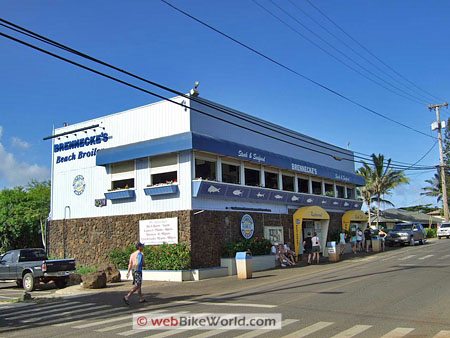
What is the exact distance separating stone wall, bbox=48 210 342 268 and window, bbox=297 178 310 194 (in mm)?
3500

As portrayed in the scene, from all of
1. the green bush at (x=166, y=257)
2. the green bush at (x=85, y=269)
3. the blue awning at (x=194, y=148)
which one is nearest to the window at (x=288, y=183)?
the blue awning at (x=194, y=148)

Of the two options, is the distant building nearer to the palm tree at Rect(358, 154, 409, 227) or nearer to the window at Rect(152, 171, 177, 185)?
the window at Rect(152, 171, 177, 185)

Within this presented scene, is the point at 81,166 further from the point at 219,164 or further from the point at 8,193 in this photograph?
the point at 8,193

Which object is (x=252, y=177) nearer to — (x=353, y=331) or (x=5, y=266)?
(x=5, y=266)

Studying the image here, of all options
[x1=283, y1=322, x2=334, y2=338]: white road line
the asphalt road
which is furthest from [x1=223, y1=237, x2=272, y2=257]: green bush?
[x1=283, y1=322, x2=334, y2=338]: white road line

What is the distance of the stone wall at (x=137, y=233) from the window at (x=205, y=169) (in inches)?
69.6

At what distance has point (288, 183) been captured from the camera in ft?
96.1

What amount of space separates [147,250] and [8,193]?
66.2 feet

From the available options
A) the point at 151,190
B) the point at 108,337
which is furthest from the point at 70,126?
the point at 108,337

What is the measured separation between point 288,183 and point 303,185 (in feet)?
7.78

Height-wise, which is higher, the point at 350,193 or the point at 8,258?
the point at 350,193

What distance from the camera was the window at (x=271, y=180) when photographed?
89.3ft

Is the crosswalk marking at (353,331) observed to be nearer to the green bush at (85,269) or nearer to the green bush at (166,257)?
the green bush at (166,257)

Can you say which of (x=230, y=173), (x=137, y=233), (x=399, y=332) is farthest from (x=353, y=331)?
(x=230, y=173)
